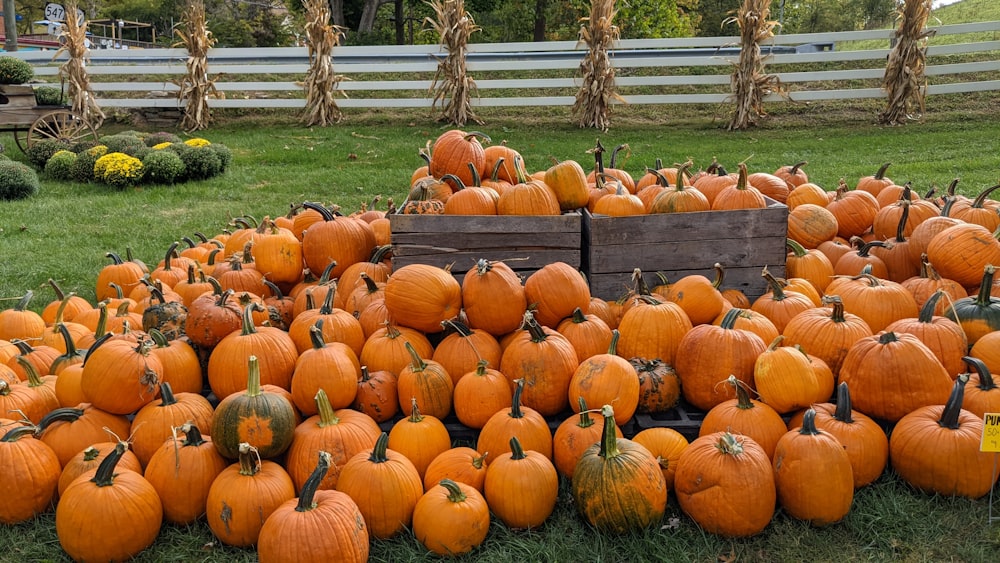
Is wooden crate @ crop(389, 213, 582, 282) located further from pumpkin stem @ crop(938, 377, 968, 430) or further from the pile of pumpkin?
pumpkin stem @ crop(938, 377, 968, 430)

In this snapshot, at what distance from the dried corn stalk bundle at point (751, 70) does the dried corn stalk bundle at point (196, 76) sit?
9419 millimetres

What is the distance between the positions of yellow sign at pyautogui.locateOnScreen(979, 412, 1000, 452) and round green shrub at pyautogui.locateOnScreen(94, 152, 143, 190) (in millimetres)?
9641

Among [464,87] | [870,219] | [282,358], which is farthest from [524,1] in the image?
[282,358]

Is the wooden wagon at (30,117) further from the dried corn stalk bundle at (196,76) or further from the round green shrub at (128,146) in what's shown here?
the dried corn stalk bundle at (196,76)

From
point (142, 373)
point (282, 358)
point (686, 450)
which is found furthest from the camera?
point (282, 358)

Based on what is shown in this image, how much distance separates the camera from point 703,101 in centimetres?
1355

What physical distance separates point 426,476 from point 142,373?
4.45ft

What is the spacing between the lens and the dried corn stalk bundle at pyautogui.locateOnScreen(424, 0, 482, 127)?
13.2 metres

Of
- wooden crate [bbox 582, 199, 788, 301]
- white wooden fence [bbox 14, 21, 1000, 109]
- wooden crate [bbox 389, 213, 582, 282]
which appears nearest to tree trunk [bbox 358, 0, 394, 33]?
white wooden fence [bbox 14, 21, 1000, 109]

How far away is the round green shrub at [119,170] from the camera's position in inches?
377

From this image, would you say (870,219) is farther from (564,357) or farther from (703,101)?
(703,101)

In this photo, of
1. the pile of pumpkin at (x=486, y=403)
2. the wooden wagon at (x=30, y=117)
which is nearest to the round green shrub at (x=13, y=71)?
the wooden wagon at (x=30, y=117)

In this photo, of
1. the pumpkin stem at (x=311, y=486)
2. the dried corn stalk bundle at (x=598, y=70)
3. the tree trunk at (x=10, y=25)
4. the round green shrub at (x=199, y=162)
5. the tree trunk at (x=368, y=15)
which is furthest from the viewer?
the tree trunk at (x=368, y=15)

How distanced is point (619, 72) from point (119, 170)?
10.3 meters
